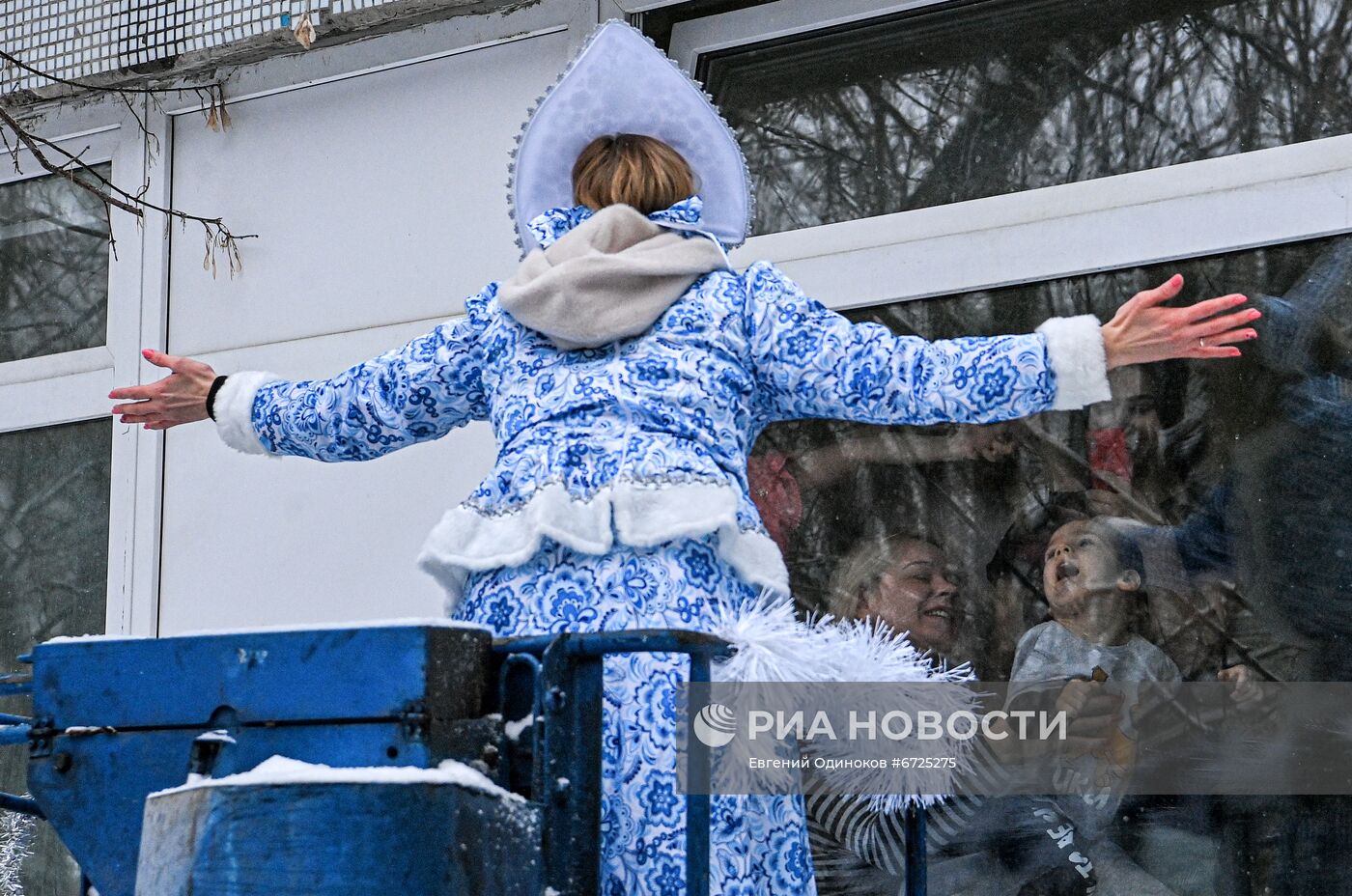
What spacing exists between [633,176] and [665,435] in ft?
1.64

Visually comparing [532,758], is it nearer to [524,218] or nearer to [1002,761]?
[524,218]

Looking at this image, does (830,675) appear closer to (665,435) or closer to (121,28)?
(665,435)

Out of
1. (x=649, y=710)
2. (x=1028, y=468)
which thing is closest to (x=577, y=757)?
(x=649, y=710)

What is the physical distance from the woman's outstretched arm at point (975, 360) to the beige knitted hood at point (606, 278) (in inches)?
7.0

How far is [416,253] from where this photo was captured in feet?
13.9

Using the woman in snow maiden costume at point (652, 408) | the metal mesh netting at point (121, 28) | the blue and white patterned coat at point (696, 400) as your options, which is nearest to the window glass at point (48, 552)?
the metal mesh netting at point (121, 28)

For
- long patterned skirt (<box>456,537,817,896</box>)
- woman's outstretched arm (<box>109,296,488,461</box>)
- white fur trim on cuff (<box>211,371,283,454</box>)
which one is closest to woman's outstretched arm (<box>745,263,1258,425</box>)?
long patterned skirt (<box>456,537,817,896</box>)

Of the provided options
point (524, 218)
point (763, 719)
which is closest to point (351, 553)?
point (524, 218)

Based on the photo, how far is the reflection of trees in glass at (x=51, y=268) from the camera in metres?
4.80

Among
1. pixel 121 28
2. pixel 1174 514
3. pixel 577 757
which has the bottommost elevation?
pixel 577 757

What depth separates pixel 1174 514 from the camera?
11.2 feet

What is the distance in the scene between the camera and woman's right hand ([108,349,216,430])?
3.00m

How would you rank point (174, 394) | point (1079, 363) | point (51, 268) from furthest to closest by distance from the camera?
point (51, 268) < point (174, 394) < point (1079, 363)

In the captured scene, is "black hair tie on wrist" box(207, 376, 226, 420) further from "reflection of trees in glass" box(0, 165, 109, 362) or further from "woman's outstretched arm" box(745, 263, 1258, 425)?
"reflection of trees in glass" box(0, 165, 109, 362)
